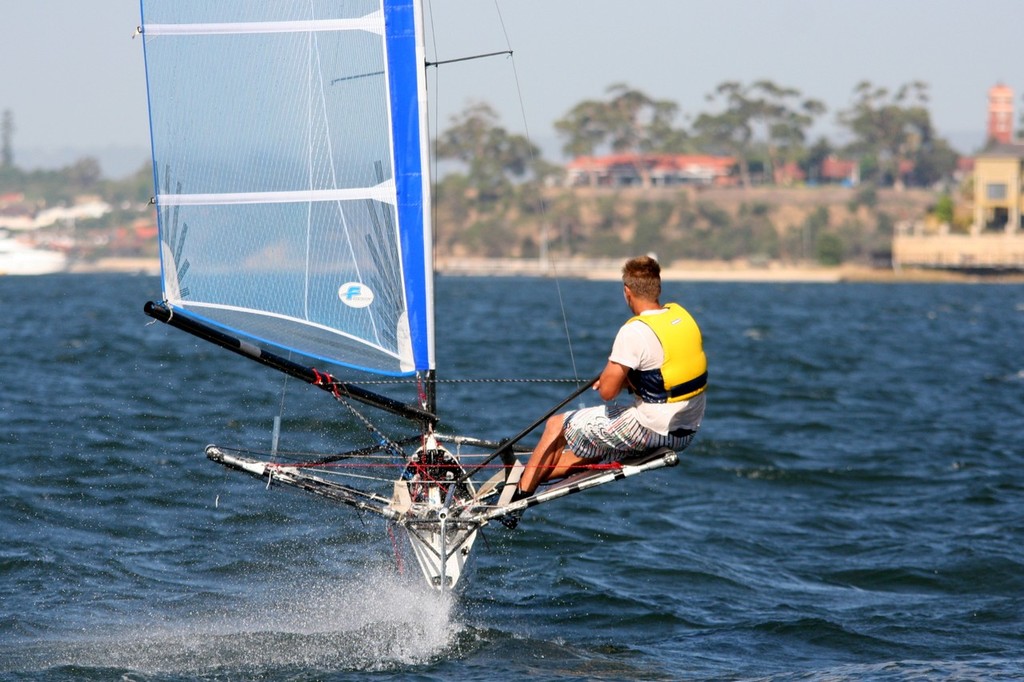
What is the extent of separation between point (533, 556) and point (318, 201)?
361 cm

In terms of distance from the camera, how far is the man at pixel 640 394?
7699 mm

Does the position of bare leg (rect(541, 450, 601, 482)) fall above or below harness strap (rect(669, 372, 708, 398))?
below

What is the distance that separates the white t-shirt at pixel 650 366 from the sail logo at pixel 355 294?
1.77m

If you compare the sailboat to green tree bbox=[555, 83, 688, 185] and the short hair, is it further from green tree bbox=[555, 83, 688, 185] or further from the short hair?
green tree bbox=[555, 83, 688, 185]

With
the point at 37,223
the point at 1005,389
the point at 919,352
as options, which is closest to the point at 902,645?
the point at 1005,389

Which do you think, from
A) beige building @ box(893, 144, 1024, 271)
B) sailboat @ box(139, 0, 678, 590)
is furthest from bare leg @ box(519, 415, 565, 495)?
beige building @ box(893, 144, 1024, 271)

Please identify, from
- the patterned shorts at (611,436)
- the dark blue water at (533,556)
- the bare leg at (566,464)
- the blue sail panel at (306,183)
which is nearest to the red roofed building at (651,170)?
the dark blue water at (533,556)

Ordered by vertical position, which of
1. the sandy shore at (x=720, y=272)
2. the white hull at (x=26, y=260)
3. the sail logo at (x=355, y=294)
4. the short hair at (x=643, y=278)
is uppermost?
the short hair at (x=643, y=278)

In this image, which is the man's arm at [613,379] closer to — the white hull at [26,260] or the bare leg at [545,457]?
the bare leg at [545,457]

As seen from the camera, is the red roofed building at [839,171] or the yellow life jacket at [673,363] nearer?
the yellow life jacket at [673,363]

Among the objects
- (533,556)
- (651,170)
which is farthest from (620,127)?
(533,556)

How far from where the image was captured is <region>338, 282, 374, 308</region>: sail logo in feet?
29.0

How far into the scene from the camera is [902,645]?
9.00 metres

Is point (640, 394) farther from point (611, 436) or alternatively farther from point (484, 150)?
point (484, 150)
